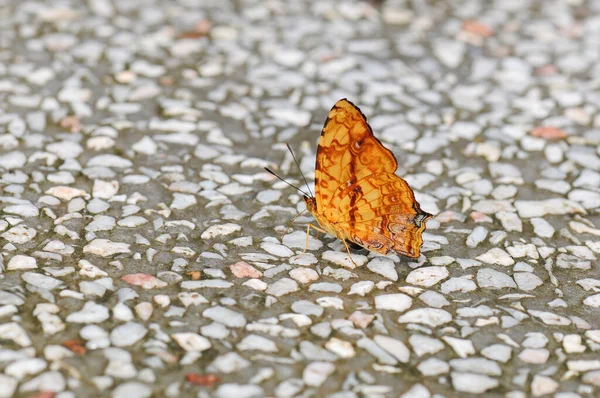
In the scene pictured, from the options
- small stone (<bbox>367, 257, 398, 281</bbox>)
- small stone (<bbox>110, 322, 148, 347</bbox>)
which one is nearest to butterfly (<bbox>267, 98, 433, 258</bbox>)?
small stone (<bbox>367, 257, 398, 281</bbox>)

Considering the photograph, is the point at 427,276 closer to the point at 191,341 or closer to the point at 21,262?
the point at 191,341

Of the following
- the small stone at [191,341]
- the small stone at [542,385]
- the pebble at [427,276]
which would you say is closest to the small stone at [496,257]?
the pebble at [427,276]

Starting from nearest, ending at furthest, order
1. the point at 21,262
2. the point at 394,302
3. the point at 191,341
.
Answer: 1. the point at 191,341
2. the point at 394,302
3. the point at 21,262

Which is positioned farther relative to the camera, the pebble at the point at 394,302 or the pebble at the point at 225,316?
the pebble at the point at 394,302

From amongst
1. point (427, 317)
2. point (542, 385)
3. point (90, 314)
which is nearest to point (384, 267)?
point (427, 317)

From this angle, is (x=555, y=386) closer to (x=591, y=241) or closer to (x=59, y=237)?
(x=591, y=241)

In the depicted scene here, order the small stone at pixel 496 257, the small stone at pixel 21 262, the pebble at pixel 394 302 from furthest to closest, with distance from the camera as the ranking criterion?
the small stone at pixel 496 257 → the small stone at pixel 21 262 → the pebble at pixel 394 302

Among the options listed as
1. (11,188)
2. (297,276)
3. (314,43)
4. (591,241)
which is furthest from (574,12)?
(11,188)

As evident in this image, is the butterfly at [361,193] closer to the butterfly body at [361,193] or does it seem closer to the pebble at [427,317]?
the butterfly body at [361,193]

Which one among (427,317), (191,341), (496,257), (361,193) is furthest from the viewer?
(496,257)
